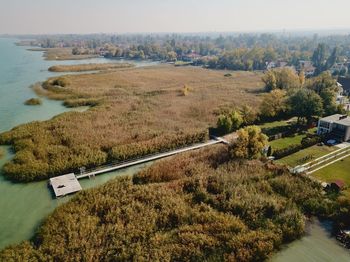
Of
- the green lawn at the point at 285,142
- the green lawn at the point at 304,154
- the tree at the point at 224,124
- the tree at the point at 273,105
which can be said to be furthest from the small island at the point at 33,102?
the green lawn at the point at 304,154

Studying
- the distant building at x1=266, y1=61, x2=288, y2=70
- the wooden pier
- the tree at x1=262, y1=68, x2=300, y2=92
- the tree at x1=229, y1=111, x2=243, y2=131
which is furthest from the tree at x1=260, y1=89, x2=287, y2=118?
the distant building at x1=266, y1=61, x2=288, y2=70

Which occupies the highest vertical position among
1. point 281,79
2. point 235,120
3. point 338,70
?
point 281,79

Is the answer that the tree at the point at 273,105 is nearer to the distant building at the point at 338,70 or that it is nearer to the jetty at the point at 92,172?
the jetty at the point at 92,172

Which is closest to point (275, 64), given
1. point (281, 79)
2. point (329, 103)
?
point (281, 79)

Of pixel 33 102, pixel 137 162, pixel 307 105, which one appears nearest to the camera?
pixel 137 162

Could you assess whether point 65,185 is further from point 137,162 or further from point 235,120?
point 235,120

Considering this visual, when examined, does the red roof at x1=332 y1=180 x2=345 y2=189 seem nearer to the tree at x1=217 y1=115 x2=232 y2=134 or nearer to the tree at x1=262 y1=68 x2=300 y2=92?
the tree at x1=217 y1=115 x2=232 y2=134

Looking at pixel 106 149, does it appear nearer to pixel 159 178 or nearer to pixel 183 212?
pixel 159 178
